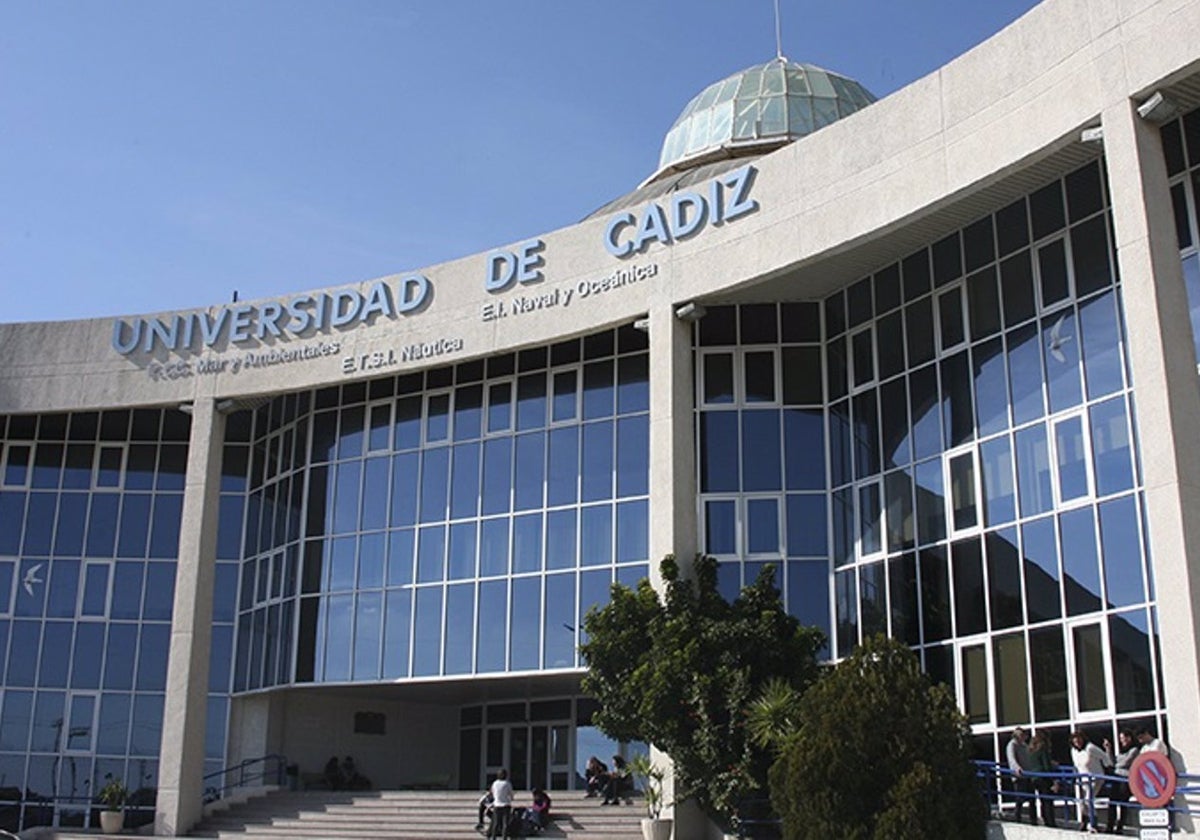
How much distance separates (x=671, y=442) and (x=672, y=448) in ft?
0.41

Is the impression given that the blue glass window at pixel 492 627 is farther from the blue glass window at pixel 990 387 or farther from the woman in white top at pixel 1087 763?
the woman in white top at pixel 1087 763

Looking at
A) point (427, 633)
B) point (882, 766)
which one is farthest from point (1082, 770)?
point (427, 633)

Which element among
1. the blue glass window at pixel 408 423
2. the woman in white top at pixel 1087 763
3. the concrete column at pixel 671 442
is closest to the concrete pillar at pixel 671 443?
the concrete column at pixel 671 442

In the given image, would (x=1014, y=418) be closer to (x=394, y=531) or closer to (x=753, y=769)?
(x=753, y=769)

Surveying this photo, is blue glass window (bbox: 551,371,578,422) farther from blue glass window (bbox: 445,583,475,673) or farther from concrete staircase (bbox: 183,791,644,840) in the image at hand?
concrete staircase (bbox: 183,791,644,840)

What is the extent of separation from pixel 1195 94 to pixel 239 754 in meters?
24.7

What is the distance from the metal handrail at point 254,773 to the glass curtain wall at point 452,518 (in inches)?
67.3

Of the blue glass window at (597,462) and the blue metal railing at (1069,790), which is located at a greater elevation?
the blue glass window at (597,462)

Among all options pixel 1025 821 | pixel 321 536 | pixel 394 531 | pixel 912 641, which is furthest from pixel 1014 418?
pixel 321 536

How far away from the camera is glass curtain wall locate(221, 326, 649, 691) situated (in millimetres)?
27641

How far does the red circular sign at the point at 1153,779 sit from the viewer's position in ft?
43.2

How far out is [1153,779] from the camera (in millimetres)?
13328

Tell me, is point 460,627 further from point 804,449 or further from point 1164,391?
point 1164,391

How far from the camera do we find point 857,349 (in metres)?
26.0
